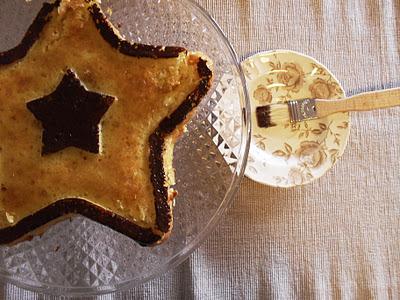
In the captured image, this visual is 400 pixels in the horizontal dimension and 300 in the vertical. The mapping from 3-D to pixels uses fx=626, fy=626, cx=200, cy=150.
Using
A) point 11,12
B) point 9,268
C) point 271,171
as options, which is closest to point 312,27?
point 271,171

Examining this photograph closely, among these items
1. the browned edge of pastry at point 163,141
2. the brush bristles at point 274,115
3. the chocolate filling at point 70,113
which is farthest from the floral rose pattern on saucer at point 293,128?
the chocolate filling at point 70,113

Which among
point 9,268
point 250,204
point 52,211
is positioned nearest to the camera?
point 52,211

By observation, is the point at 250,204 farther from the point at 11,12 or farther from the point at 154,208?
the point at 11,12

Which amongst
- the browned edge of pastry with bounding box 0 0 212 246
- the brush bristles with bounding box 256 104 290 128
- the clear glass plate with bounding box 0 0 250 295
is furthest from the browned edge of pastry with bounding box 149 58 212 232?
the brush bristles with bounding box 256 104 290 128

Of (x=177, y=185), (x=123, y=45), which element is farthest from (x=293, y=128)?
(x=123, y=45)

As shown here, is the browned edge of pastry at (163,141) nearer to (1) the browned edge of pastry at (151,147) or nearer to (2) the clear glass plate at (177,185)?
(1) the browned edge of pastry at (151,147)
